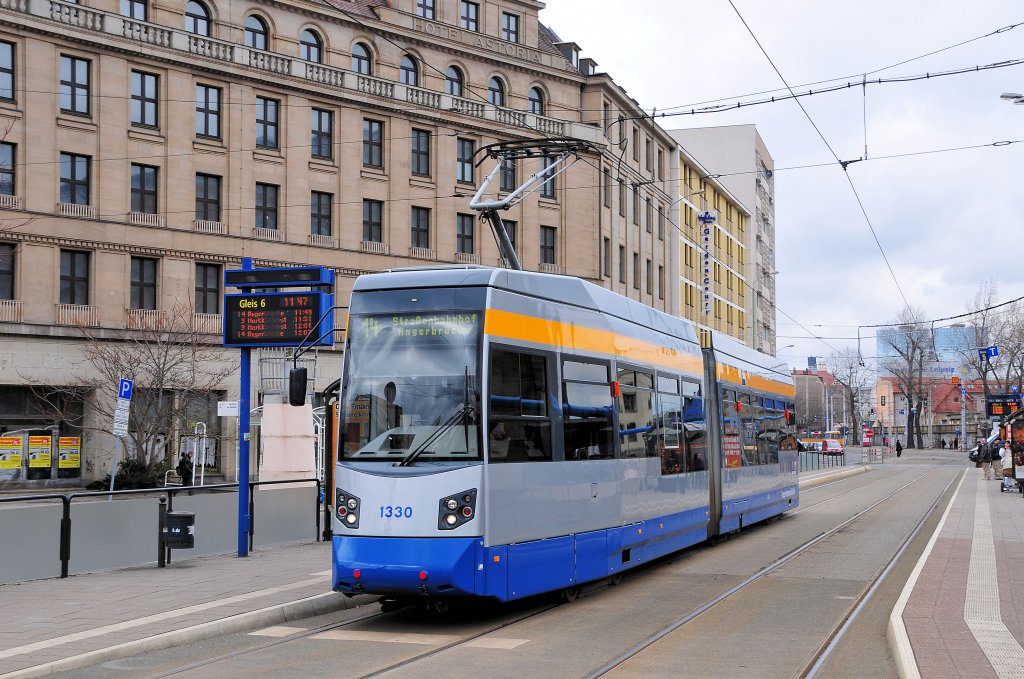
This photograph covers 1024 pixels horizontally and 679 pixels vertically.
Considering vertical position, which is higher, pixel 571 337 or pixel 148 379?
pixel 148 379

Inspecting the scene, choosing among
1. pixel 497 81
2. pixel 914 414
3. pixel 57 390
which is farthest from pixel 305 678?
pixel 914 414

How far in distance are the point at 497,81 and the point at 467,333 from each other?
4390cm

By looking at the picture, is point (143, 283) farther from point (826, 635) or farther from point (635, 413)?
point (826, 635)

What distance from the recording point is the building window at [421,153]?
168 feet

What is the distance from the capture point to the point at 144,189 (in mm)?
43469

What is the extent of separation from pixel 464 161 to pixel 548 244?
6009 millimetres

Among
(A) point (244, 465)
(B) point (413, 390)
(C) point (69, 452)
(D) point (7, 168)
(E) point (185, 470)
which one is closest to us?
(B) point (413, 390)

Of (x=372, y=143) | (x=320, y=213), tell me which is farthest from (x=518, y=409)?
(x=372, y=143)

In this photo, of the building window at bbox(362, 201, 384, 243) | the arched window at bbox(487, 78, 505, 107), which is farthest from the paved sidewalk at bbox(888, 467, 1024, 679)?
the arched window at bbox(487, 78, 505, 107)

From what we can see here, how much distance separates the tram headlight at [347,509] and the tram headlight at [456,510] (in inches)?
33.6

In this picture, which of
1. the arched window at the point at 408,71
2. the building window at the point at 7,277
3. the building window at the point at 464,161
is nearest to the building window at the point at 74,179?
the building window at the point at 7,277

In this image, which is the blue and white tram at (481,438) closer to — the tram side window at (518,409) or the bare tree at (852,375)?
the tram side window at (518,409)

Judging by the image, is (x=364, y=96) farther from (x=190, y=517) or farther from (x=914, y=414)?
(x=914, y=414)

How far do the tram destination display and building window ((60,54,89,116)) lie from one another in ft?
89.3
